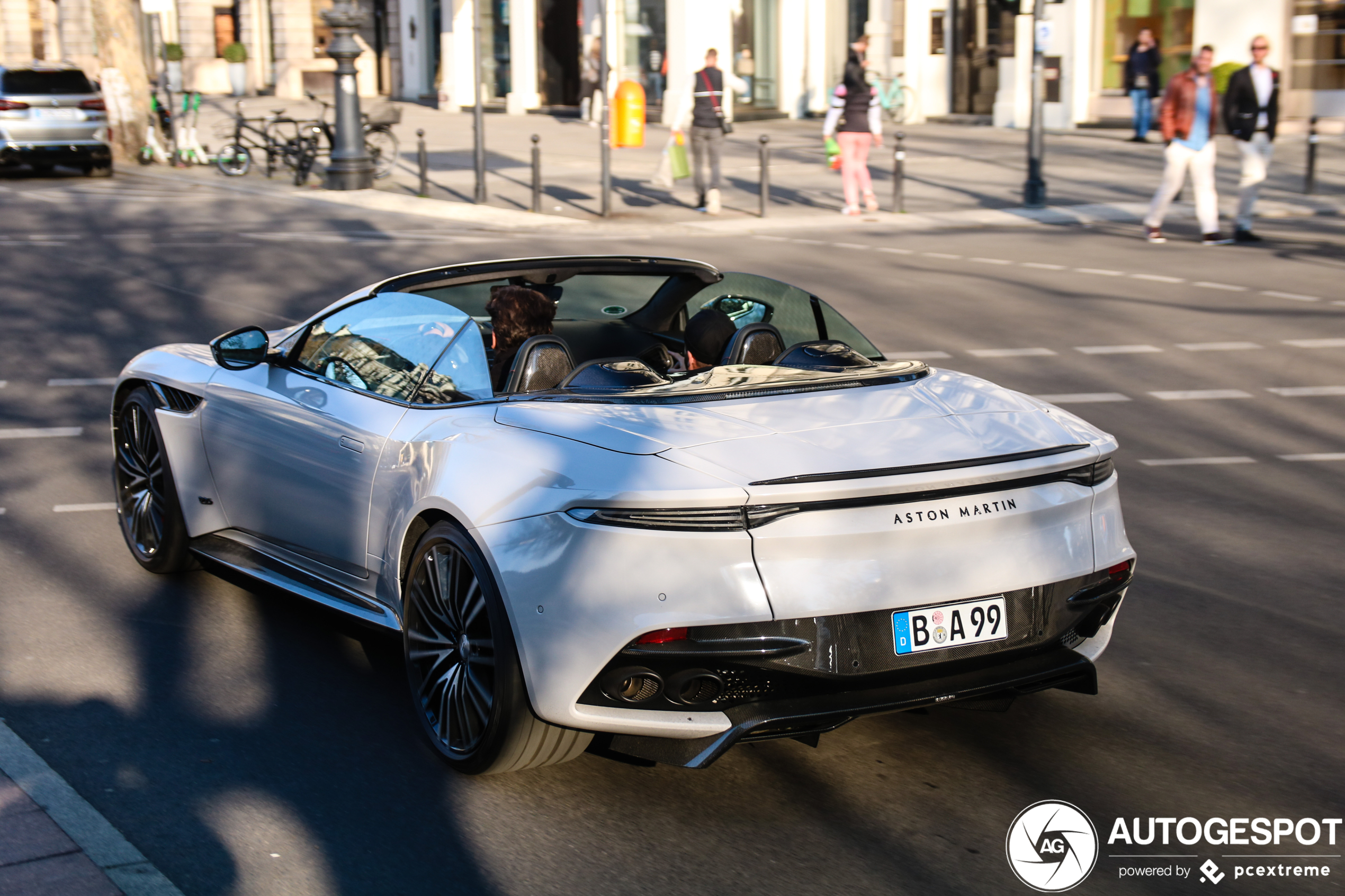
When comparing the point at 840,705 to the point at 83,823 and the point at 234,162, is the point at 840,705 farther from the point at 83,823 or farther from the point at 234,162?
the point at 234,162

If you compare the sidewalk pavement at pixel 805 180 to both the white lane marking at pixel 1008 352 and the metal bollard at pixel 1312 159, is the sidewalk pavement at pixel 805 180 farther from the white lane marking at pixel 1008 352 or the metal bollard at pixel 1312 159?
the white lane marking at pixel 1008 352

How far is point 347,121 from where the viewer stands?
2495 cm

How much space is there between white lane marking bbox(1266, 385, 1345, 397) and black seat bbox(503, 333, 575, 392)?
22.0ft

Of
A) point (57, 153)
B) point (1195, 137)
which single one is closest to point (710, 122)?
point (1195, 137)

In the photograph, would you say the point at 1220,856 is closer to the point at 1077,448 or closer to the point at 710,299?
the point at 1077,448

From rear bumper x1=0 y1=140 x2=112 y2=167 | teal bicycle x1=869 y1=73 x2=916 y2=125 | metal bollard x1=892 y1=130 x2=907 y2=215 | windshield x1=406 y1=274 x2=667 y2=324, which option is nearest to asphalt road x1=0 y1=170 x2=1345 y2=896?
windshield x1=406 y1=274 x2=667 y2=324

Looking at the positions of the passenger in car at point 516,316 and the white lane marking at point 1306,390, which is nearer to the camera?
the passenger in car at point 516,316

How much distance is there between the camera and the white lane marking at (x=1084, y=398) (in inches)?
391

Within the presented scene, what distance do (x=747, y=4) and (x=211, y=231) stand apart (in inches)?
829

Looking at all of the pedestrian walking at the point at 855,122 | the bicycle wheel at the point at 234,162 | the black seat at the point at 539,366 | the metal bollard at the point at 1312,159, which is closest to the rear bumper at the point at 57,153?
the bicycle wheel at the point at 234,162

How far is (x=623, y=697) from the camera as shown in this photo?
3936 millimetres

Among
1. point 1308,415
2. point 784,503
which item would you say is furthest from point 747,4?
point 784,503

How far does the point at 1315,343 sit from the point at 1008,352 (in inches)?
89.7

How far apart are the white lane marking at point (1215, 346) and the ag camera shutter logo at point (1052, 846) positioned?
26.9 feet
